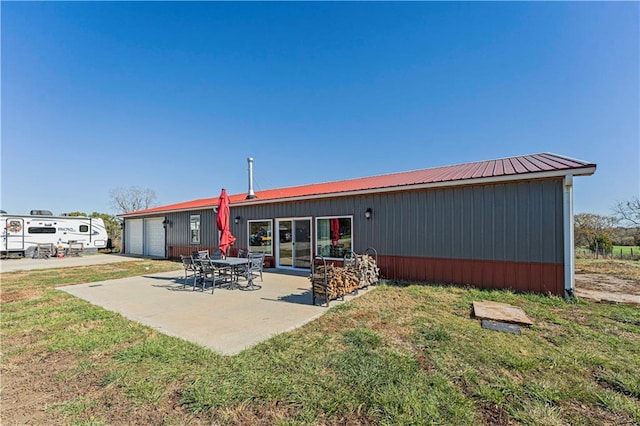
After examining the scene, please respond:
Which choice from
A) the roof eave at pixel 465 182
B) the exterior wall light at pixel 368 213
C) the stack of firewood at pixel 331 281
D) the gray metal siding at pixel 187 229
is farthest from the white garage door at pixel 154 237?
the stack of firewood at pixel 331 281

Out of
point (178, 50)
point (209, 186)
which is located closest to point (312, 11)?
point (178, 50)

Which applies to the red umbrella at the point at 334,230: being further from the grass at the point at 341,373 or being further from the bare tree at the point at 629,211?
the bare tree at the point at 629,211

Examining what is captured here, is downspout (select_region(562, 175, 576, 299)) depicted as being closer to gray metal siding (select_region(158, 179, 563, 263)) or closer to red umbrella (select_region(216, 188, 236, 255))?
gray metal siding (select_region(158, 179, 563, 263))

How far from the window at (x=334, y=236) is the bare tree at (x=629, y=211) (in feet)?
59.0

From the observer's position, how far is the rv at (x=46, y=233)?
16047 mm

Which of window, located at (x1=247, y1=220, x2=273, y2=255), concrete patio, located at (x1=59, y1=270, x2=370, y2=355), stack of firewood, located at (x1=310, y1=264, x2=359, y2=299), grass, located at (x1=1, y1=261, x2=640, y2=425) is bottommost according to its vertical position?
concrete patio, located at (x1=59, y1=270, x2=370, y2=355)

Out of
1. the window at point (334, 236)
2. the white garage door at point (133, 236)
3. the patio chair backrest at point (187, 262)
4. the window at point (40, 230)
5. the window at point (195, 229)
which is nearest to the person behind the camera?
the patio chair backrest at point (187, 262)

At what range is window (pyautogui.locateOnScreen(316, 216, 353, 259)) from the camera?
362 inches

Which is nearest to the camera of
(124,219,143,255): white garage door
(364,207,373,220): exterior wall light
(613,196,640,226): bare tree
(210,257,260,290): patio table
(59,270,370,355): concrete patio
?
(59,270,370,355): concrete patio

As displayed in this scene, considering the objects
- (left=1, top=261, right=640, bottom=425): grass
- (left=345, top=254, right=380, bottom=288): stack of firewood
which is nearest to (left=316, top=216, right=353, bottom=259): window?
(left=345, top=254, right=380, bottom=288): stack of firewood

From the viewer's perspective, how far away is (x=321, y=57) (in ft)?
39.7

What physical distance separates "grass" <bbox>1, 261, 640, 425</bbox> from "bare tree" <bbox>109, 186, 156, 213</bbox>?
34.6 m

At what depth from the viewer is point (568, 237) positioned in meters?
5.97

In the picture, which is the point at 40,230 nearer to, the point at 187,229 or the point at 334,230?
the point at 187,229
